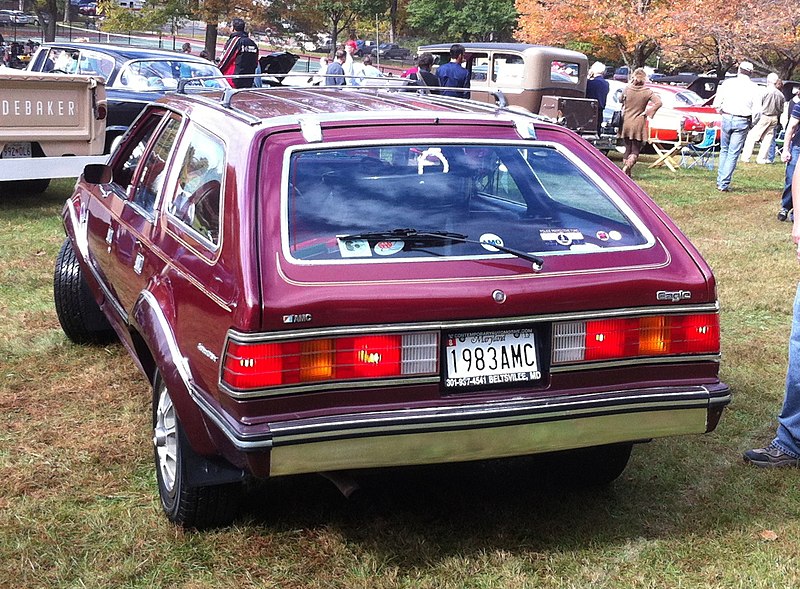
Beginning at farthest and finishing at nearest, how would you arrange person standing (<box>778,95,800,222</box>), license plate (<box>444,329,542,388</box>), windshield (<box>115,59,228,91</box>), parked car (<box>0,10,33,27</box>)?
parked car (<box>0,10,33,27</box>)
windshield (<box>115,59,228,91</box>)
person standing (<box>778,95,800,222</box>)
license plate (<box>444,329,542,388</box>)

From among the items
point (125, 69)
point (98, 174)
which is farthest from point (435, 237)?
point (125, 69)

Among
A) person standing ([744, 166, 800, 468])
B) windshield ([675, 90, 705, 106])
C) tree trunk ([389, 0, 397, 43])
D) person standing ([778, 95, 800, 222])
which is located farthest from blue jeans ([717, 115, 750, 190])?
tree trunk ([389, 0, 397, 43])

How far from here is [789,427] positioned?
15.1ft

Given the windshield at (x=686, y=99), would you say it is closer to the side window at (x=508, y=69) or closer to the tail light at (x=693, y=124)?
the tail light at (x=693, y=124)

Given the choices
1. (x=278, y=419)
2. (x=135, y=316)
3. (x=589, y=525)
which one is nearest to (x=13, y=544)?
(x=135, y=316)

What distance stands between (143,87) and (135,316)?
8382 mm

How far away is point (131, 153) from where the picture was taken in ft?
16.7

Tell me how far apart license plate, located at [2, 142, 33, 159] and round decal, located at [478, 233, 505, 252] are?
750cm

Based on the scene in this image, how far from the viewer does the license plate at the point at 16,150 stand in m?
9.70

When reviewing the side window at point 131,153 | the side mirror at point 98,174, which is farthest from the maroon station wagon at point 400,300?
the side mirror at point 98,174

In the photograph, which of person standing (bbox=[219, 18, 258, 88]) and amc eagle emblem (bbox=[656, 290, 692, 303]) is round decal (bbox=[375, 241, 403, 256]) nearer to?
amc eagle emblem (bbox=[656, 290, 692, 303])

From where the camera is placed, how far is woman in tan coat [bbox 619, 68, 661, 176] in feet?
49.6

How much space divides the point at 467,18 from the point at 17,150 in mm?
54660

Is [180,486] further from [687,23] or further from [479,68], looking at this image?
[687,23]
